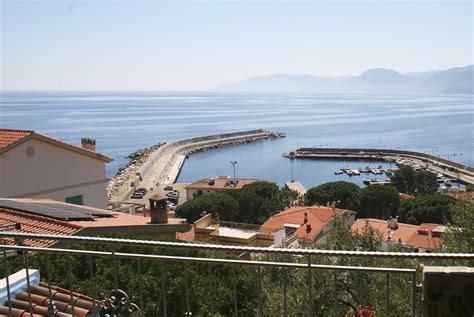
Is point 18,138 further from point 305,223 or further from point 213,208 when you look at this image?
point 213,208

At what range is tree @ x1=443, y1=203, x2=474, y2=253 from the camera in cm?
1052

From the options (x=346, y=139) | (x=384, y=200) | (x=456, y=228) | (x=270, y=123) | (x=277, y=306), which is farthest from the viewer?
(x=270, y=123)

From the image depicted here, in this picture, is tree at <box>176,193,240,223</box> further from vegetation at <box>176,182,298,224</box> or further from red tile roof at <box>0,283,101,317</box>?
red tile roof at <box>0,283,101,317</box>

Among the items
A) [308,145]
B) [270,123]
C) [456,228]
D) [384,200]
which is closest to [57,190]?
[456,228]

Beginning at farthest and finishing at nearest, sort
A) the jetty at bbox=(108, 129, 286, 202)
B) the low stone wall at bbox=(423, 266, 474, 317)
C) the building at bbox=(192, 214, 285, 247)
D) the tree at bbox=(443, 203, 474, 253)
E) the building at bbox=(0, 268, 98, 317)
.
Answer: the jetty at bbox=(108, 129, 286, 202) < the building at bbox=(192, 214, 285, 247) < the tree at bbox=(443, 203, 474, 253) < the building at bbox=(0, 268, 98, 317) < the low stone wall at bbox=(423, 266, 474, 317)

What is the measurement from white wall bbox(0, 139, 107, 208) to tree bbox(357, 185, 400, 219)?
29.9 metres

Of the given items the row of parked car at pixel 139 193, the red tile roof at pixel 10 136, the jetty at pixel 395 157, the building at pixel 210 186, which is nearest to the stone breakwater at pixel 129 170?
the row of parked car at pixel 139 193

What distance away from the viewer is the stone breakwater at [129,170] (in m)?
60.6

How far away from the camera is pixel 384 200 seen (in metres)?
42.5

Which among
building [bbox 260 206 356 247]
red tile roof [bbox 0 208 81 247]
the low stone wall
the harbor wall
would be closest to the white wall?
red tile roof [bbox 0 208 81 247]

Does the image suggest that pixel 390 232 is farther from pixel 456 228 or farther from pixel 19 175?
pixel 19 175

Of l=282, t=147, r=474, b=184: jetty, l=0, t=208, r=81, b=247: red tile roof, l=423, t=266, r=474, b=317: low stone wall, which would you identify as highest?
l=423, t=266, r=474, b=317: low stone wall

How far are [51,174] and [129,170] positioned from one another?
5903 centimetres

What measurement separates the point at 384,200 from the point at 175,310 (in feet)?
124
